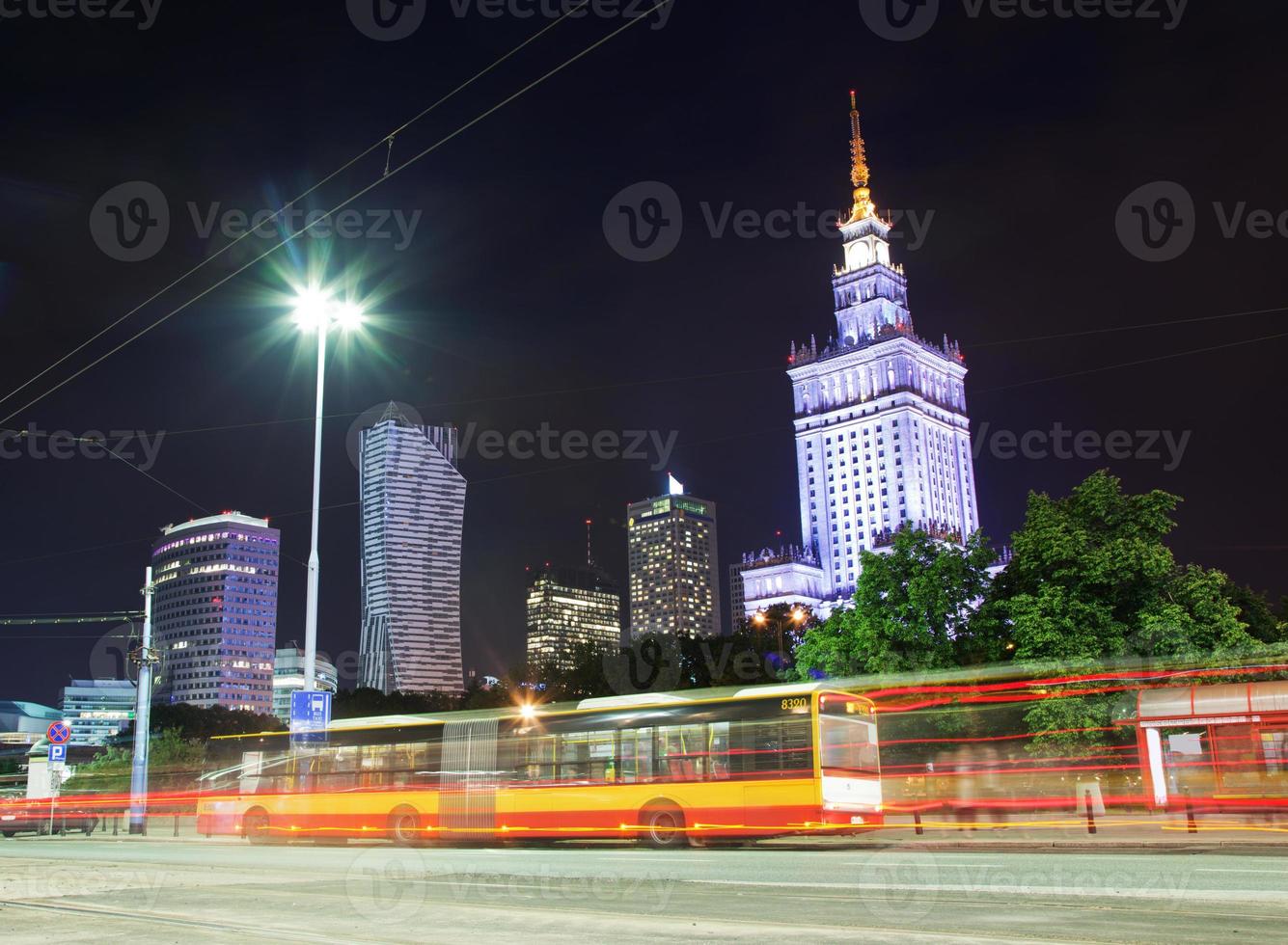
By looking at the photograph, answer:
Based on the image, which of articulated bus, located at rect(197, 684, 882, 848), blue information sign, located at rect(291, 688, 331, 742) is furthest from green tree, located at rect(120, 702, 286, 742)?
blue information sign, located at rect(291, 688, 331, 742)

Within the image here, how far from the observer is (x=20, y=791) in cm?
3841

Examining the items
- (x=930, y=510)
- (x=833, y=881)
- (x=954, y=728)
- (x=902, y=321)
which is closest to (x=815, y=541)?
(x=930, y=510)

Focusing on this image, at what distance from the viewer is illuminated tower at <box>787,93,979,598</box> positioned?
142625 millimetres

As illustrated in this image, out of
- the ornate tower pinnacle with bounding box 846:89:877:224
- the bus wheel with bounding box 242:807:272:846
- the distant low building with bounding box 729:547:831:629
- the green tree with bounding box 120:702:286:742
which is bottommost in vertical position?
the bus wheel with bounding box 242:807:272:846

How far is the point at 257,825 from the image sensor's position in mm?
28812

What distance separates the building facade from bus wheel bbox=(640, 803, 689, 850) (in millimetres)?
115655

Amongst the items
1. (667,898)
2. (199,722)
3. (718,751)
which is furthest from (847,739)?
(199,722)

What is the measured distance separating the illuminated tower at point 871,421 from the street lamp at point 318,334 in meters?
113

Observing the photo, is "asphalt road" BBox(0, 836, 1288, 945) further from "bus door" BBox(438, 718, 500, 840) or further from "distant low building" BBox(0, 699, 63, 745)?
"distant low building" BBox(0, 699, 63, 745)

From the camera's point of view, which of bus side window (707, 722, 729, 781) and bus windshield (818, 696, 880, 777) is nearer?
bus windshield (818, 696, 880, 777)

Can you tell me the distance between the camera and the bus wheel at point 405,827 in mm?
25734

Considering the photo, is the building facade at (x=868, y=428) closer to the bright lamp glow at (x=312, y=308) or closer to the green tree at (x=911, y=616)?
the green tree at (x=911, y=616)

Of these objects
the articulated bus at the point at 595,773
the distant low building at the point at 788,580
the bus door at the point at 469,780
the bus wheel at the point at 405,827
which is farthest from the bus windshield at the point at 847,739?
the distant low building at the point at 788,580

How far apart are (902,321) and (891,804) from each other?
420ft
